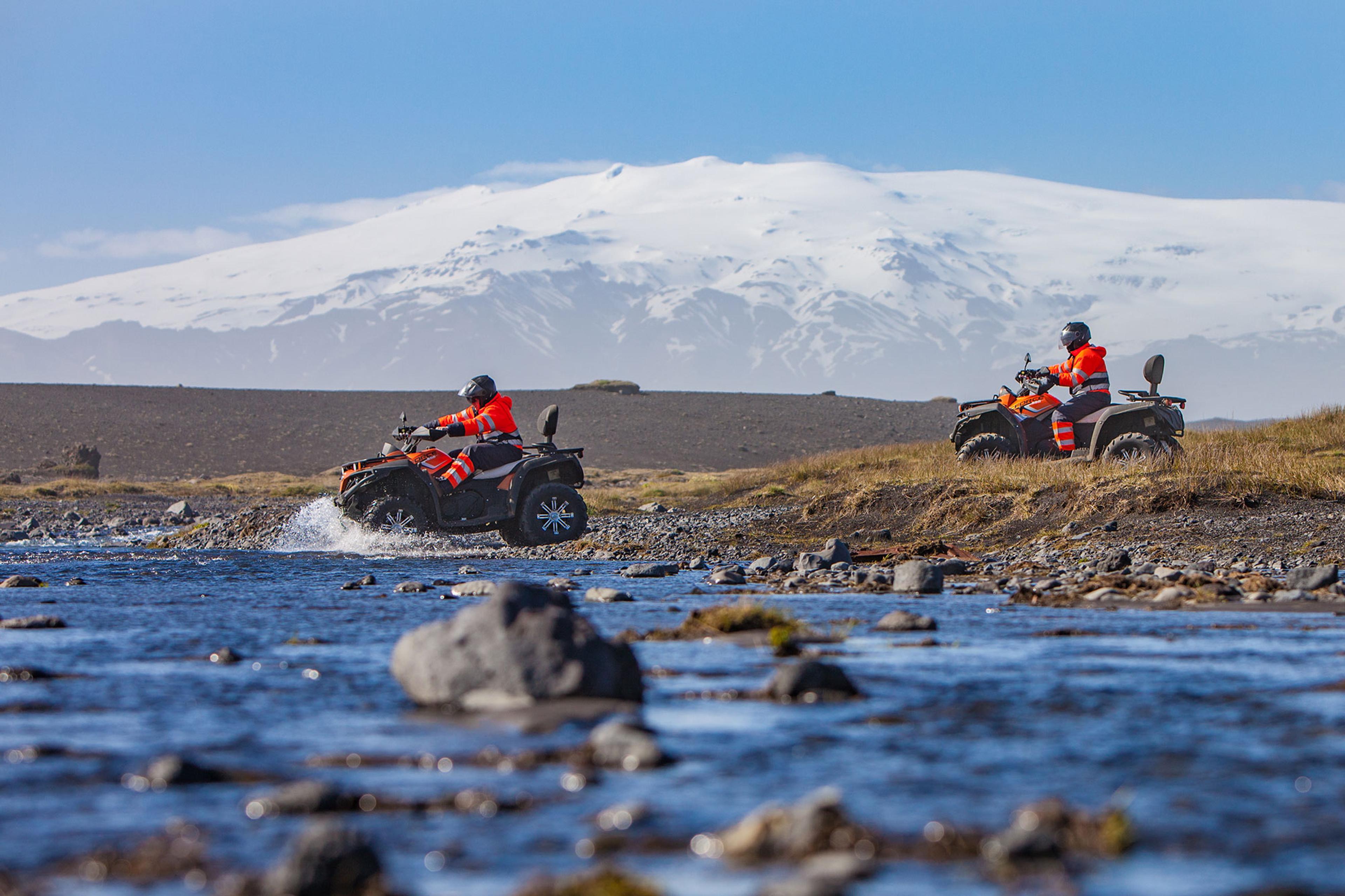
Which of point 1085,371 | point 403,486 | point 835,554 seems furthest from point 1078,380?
point 403,486

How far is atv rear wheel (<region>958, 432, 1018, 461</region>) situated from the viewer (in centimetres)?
2631

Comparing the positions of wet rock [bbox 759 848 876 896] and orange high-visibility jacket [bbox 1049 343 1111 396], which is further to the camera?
orange high-visibility jacket [bbox 1049 343 1111 396]

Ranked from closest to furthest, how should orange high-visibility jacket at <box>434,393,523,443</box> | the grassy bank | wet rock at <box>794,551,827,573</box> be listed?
wet rock at <box>794,551,827,573</box> < the grassy bank < orange high-visibility jacket at <box>434,393,523,443</box>

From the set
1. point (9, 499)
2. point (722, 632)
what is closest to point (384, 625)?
point (722, 632)

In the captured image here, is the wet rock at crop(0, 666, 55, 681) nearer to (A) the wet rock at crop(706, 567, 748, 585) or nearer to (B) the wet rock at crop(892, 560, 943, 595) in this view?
(A) the wet rock at crop(706, 567, 748, 585)

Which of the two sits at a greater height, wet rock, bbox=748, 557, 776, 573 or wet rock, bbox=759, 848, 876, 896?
wet rock, bbox=759, 848, 876, 896

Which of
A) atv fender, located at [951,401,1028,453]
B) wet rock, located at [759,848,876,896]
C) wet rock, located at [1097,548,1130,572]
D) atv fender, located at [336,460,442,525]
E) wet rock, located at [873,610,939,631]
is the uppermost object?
atv fender, located at [951,401,1028,453]

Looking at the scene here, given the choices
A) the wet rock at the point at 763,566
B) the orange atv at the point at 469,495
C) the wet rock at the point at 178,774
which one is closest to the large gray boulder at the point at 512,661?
the wet rock at the point at 178,774

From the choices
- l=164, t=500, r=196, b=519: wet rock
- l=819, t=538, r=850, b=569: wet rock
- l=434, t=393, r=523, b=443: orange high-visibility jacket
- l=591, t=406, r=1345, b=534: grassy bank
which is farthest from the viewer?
l=164, t=500, r=196, b=519: wet rock

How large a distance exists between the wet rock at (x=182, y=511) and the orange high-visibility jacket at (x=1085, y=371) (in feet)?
74.5

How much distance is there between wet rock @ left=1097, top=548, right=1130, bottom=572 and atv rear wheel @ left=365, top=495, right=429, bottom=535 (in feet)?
35.2

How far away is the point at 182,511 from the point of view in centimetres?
3703

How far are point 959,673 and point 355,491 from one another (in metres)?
15.2

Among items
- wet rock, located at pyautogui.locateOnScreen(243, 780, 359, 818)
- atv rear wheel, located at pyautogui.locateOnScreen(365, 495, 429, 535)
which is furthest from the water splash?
wet rock, located at pyautogui.locateOnScreen(243, 780, 359, 818)
